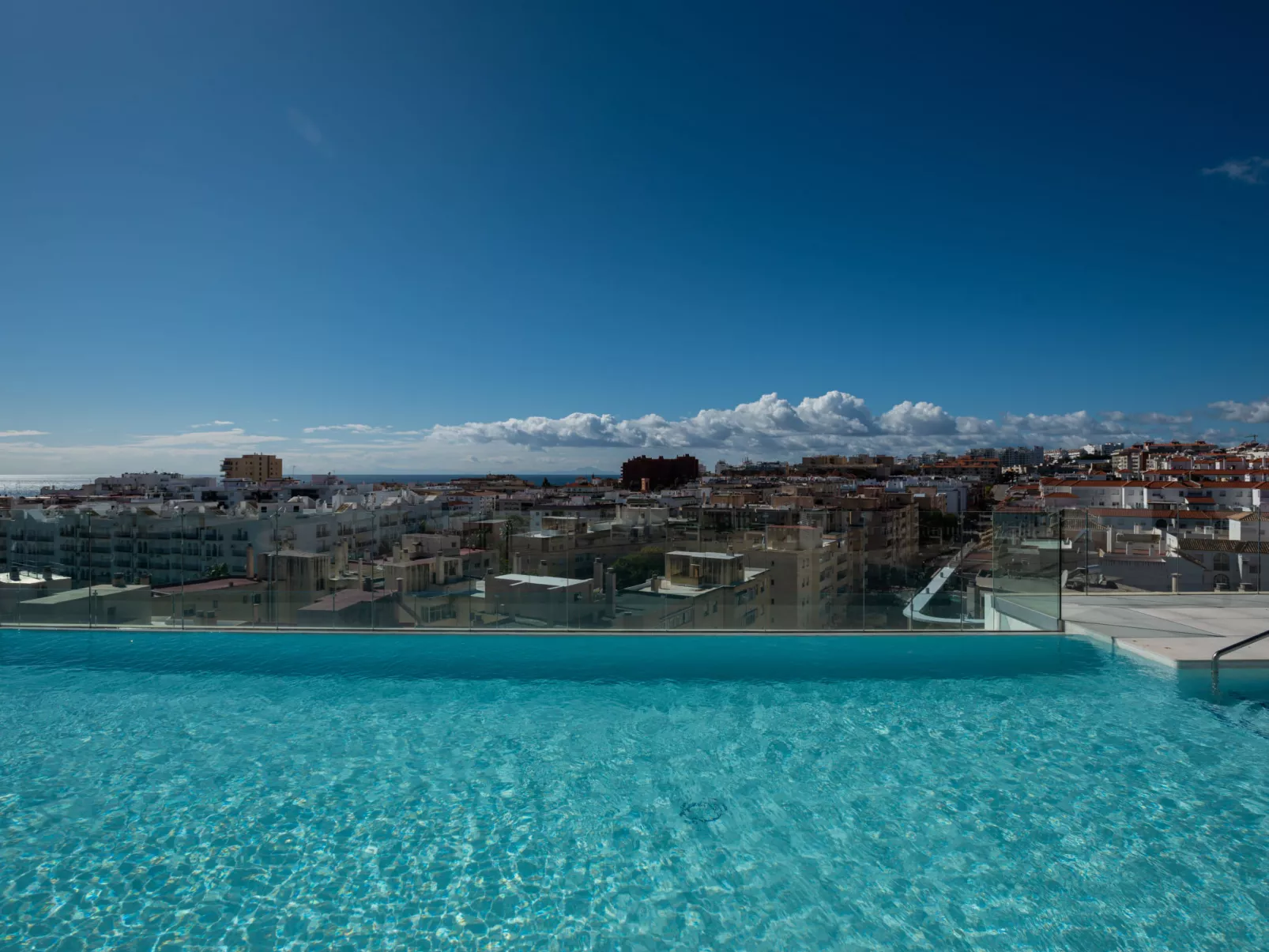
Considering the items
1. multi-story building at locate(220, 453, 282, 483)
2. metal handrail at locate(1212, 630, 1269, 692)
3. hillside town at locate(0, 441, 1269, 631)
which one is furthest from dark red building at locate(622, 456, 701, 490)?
metal handrail at locate(1212, 630, 1269, 692)

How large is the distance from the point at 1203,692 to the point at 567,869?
17.5ft

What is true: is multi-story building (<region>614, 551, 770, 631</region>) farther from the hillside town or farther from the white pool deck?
the white pool deck

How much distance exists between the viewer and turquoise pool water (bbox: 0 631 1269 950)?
102 inches

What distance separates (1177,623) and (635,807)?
6.31 meters

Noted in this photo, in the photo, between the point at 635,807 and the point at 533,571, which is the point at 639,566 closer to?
the point at 533,571

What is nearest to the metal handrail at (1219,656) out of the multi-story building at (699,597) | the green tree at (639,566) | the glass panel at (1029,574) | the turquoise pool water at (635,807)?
the turquoise pool water at (635,807)

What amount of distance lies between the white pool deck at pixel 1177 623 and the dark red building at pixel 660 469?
6244cm

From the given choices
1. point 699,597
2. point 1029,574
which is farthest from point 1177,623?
point 699,597

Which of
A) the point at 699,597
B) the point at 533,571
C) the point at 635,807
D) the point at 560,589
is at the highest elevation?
the point at 533,571

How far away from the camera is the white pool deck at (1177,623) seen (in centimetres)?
532

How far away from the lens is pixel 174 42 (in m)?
6.77

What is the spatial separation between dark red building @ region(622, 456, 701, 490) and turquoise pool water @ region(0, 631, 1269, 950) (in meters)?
64.4

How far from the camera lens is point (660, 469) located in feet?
245

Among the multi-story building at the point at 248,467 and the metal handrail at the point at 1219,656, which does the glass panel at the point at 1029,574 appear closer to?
the metal handrail at the point at 1219,656
